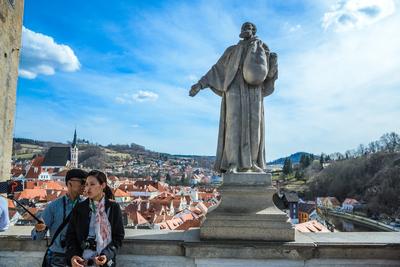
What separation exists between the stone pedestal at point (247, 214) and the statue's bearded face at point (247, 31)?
1.75 meters

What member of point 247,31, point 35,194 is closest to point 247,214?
point 247,31

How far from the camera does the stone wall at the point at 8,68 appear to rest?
16562 mm

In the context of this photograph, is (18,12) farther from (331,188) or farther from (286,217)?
(331,188)

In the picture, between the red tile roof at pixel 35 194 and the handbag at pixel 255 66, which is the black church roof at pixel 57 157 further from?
the handbag at pixel 255 66

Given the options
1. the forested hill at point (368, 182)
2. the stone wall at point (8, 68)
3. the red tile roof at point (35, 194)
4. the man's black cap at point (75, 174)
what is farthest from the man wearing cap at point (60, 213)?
the forested hill at point (368, 182)

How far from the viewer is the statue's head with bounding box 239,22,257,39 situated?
15.5 feet

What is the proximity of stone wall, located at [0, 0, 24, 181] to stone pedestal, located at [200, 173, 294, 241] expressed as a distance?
15363 mm

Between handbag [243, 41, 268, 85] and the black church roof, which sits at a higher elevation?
the black church roof

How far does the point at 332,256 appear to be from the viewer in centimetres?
392

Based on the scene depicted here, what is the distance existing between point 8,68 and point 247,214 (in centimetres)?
1636

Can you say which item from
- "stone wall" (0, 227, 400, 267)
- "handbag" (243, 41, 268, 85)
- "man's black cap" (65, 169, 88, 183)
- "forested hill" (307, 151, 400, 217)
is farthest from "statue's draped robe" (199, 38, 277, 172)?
"forested hill" (307, 151, 400, 217)

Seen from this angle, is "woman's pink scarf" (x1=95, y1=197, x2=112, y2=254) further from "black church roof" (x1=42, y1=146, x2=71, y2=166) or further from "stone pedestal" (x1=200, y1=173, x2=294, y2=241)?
"black church roof" (x1=42, y1=146, x2=71, y2=166)

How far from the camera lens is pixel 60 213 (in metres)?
3.28

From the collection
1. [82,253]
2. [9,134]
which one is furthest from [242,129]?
[9,134]
